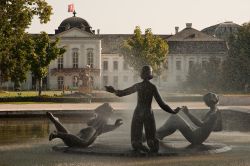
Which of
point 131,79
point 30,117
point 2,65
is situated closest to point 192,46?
point 131,79

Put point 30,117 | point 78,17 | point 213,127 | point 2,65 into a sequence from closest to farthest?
point 213,127 < point 30,117 < point 2,65 < point 78,17

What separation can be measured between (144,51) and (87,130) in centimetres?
5856

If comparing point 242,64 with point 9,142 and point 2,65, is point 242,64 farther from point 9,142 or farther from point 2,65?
point 9,142

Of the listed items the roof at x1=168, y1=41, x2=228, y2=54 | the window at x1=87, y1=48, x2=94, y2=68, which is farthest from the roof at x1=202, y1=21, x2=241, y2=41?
the window at x1=87, y1=48, x2=94, y2=68

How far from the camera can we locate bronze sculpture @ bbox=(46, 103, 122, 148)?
1314 centimetres

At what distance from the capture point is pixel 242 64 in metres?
68.6

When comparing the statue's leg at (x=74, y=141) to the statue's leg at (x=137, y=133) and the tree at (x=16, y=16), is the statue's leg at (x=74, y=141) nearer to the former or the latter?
the statue's leg at (x=137, y=133)

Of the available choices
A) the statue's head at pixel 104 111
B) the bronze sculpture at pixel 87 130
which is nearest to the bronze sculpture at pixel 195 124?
the bronze sculpture at pixel 87 130

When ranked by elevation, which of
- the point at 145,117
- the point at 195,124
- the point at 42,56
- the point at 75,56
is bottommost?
the point at 195,124

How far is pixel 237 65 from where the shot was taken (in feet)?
224

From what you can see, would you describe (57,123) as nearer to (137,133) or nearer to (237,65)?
(137,133)

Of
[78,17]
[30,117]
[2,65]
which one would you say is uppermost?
[78,17]

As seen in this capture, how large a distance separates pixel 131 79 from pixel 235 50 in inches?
1204

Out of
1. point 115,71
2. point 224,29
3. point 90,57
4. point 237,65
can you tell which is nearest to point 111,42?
point 115,71
